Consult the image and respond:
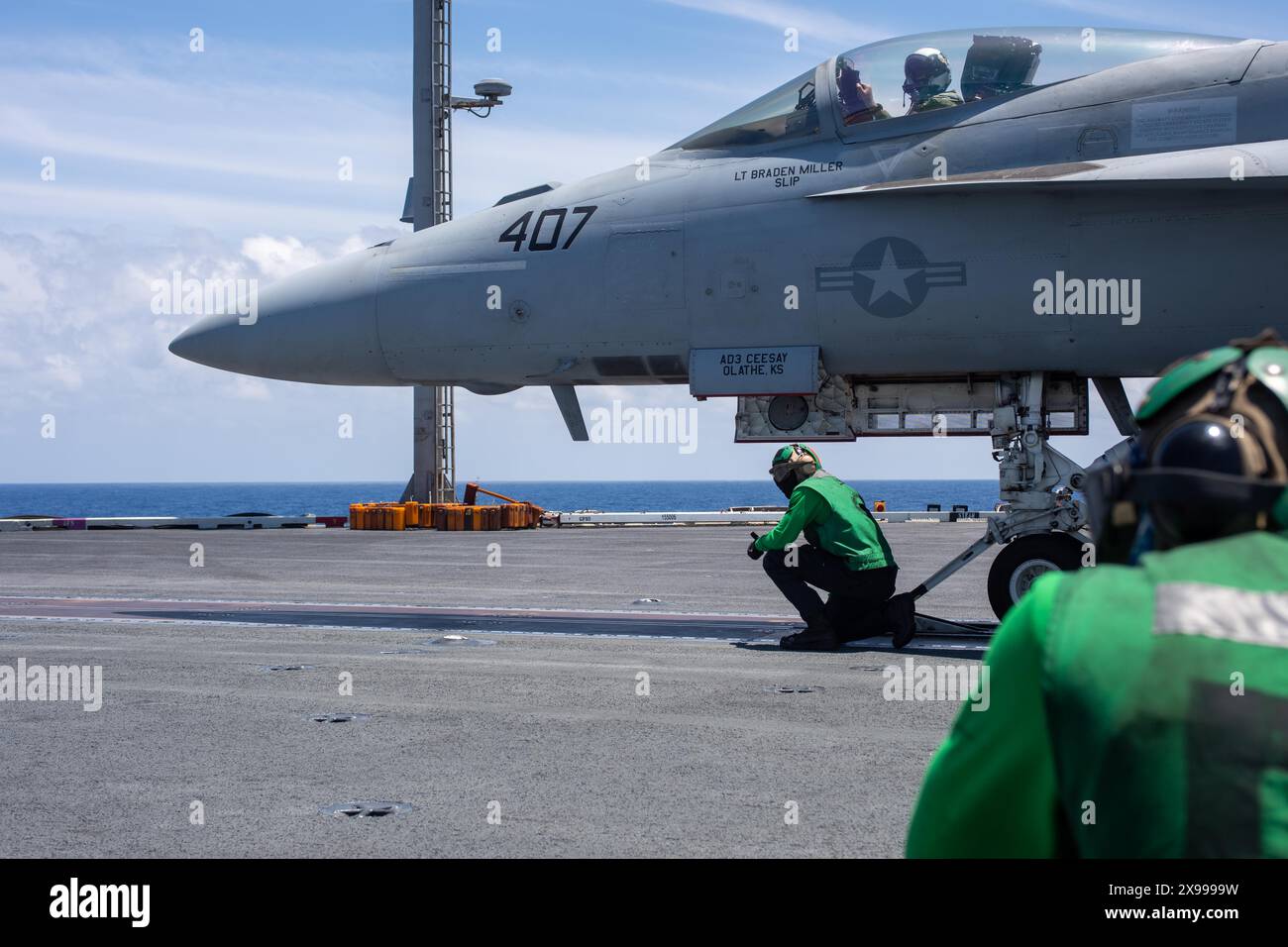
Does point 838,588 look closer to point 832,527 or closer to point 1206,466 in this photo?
point 832,527

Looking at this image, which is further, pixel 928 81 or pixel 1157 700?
pixel 928 81

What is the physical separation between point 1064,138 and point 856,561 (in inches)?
150

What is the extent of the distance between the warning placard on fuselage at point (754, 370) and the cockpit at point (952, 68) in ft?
6.28

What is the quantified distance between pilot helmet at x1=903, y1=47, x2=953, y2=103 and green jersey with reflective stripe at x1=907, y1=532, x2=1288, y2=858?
10168 millimetres

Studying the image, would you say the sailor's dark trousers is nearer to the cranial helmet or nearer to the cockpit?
the cranial helmet

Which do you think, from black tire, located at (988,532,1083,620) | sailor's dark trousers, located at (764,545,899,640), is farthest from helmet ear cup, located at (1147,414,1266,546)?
black tire, located at (988,532,1083,620)

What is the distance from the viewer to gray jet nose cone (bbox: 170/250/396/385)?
1248cm

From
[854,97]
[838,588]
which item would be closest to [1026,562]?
[838,588]

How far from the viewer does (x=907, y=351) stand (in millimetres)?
11250

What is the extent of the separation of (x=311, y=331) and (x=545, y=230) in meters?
2.49

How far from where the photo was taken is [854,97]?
11.4 metres

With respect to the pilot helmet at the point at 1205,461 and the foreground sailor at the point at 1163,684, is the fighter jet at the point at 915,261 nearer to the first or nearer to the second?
the pilot helmet at the point at 1205,461

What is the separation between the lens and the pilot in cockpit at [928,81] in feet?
36.2
